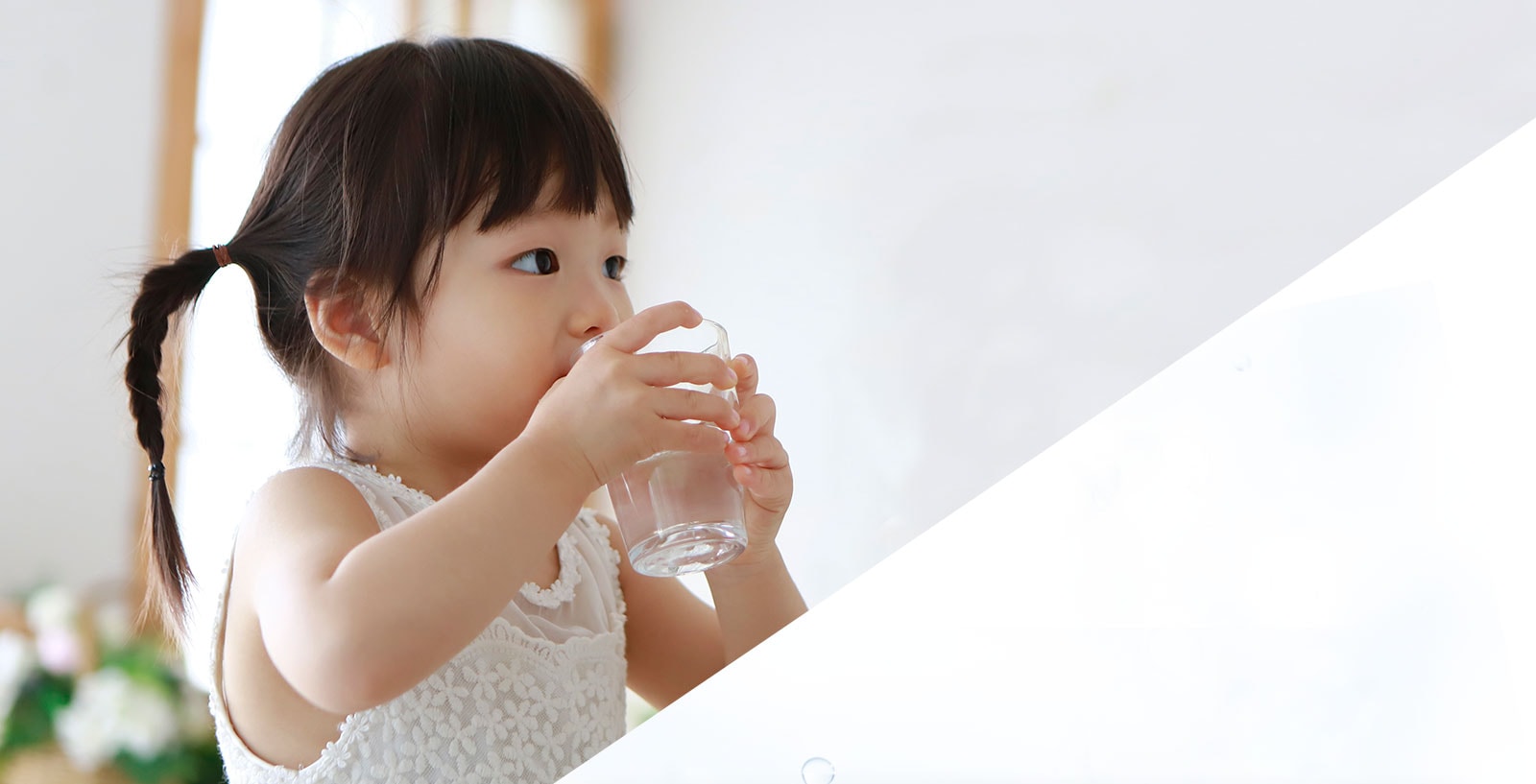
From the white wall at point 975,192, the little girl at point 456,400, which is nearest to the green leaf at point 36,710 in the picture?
the little girl at point 456,400

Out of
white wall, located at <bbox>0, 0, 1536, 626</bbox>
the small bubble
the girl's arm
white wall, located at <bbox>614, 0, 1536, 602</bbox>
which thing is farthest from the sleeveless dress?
white wall, located at <bbox>614, 0, 1536, 602</bbox>

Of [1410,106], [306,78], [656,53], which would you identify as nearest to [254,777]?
[1410,106]

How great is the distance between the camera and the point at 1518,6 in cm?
140

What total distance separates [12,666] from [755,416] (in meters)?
1.11

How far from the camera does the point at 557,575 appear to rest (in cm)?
81

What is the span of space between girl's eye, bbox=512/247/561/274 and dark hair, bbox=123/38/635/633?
0.08 ft

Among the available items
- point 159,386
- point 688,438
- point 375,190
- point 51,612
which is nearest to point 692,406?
point 688,438

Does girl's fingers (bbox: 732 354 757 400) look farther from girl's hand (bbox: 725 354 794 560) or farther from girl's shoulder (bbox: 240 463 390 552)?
girl's shoulder (bbox: 240 463 390 552)

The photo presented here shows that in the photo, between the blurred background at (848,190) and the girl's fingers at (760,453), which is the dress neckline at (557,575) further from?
the blurred background at (848,190)

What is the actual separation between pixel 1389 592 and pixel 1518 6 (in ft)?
Result: 4.49

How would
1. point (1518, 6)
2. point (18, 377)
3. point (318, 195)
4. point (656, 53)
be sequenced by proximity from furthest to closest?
1. point (656, 53)
2. point (18, 377)
3. point (1518, 6)
4. point (318, 195)

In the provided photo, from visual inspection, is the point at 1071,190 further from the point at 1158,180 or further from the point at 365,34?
the point at 365,34

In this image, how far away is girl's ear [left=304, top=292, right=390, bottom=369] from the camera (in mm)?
737

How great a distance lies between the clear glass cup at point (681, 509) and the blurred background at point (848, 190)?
1011 mm
